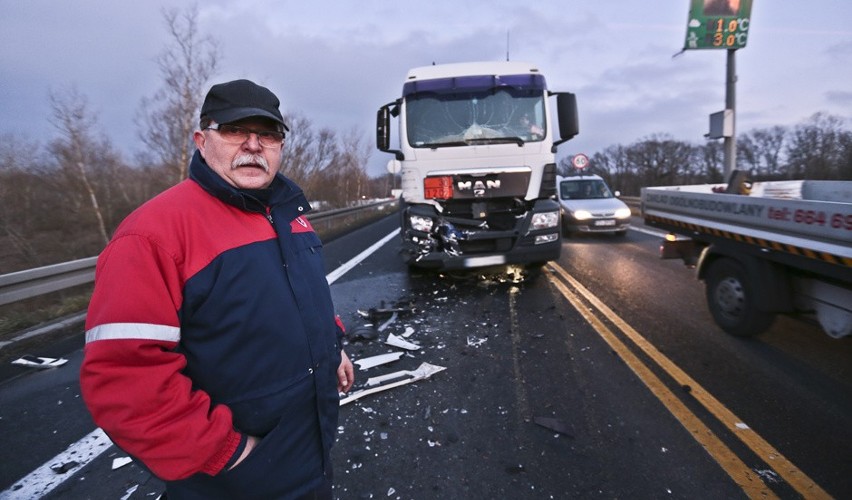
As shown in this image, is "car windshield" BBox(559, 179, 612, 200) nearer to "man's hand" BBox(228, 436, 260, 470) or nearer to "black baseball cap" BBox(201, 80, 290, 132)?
"black baseball cap" BBox(201, 80, 290, 132)

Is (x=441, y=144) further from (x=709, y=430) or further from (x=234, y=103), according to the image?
(x=234, y=103)

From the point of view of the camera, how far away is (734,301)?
4195 mm

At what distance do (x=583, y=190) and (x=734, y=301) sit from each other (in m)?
8.96

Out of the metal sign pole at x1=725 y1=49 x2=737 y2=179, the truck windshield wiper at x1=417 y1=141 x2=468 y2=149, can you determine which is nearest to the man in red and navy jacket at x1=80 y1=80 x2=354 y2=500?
the truck windshield wiper at x1=417 y1=141 x2=468 y2=149

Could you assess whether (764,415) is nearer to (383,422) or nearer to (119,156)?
(383,422)

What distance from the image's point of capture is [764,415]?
2.81 m

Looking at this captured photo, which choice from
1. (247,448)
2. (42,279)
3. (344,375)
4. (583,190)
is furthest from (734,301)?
(583,190)

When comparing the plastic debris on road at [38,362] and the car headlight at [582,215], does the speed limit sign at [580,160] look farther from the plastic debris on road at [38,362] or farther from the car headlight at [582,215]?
the plastic debris on road at [38,362]

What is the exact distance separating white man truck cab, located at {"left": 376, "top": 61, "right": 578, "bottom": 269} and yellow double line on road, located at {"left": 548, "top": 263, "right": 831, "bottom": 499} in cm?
195

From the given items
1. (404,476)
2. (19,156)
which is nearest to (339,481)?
(404,476)

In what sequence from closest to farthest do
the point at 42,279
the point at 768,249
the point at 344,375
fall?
the point at 344,375, the point at 768,249, the point at 42,279

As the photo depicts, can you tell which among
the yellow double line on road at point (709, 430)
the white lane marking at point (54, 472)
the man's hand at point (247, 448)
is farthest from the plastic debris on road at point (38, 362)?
the yellow double line on road at point (709, 430)

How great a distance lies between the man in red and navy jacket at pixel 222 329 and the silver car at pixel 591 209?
1010cm

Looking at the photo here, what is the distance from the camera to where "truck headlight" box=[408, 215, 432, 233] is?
590 cm
